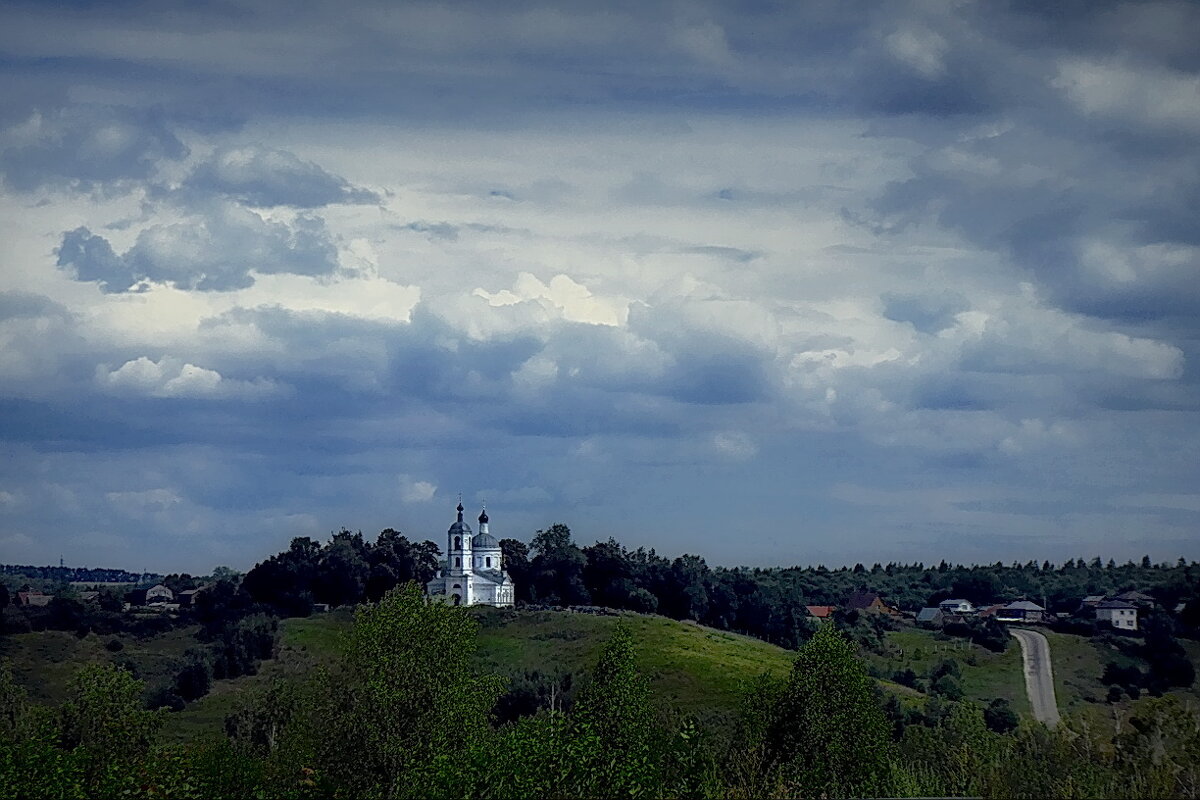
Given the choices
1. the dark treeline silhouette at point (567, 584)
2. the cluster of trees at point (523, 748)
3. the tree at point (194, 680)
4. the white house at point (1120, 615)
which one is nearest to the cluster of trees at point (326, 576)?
the dark treeline silhouette at point (567, 584)

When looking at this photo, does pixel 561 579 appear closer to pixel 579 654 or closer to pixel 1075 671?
pixel 579 654

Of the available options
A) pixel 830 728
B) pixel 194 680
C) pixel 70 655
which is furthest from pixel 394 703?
pixel 70 655

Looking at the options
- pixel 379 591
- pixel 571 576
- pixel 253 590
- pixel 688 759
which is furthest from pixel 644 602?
pixel 688 759

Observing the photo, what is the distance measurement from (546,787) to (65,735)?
1089 inches

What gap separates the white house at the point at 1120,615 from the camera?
620ft

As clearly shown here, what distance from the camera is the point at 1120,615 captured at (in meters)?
194

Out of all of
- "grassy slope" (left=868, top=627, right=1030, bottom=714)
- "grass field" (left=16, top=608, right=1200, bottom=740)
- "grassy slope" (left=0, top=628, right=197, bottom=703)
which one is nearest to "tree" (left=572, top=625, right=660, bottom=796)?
"grass field" (left=16, top=608, right=1200, bottom=740)

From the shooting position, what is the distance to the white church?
191750 mm

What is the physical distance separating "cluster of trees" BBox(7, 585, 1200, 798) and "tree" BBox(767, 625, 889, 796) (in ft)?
0.26

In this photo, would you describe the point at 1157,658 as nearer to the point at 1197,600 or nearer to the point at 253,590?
the point at 1197,600

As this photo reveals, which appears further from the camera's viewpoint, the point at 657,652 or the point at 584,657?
the point at 584,657

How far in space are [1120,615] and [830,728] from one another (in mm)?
136102

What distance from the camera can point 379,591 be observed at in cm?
19250

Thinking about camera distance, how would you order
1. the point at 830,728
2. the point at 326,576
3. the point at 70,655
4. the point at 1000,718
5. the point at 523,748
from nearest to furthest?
1. the point at 523,748
2. the point at 830,728
3. the point at 1000,718
4. the point at 70,655
5. the point at 326,576
